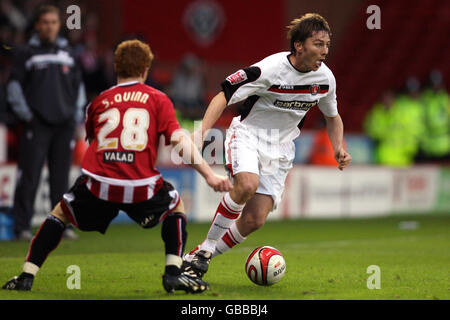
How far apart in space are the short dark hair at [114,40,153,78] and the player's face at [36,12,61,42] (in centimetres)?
418

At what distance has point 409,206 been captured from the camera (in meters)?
17.7

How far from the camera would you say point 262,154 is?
24.2ft

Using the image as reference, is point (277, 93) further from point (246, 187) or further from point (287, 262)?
point (287, 262)

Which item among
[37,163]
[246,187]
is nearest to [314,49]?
[246,187]

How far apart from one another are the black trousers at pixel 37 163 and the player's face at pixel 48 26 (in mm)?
927

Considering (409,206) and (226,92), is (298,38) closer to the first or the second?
(226,92)

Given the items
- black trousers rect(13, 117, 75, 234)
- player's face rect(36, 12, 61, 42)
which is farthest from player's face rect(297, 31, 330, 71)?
black trousers rect(13, 117, 75, 234)

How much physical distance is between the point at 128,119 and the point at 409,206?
490 inches

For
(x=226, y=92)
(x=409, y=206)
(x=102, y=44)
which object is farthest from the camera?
(x=102, y=44)

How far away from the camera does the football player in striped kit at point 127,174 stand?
6.04m

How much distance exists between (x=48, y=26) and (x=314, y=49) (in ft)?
13.4

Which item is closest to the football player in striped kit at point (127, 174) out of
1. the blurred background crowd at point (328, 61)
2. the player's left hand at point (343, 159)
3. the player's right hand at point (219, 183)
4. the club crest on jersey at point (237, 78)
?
the player's right hand at point (219, 183)

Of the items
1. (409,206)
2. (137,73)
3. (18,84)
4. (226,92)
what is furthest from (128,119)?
(409,206)
